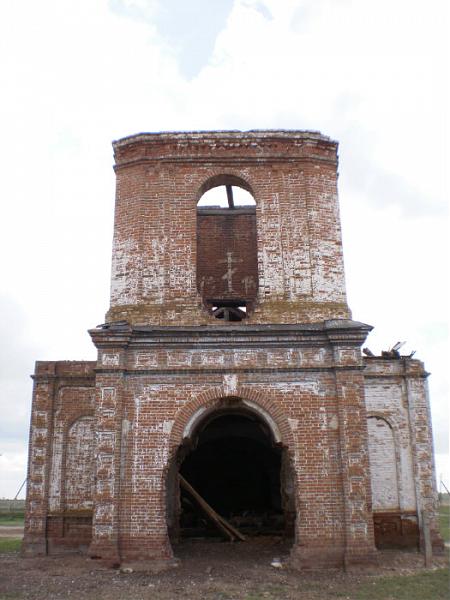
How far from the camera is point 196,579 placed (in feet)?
30.6

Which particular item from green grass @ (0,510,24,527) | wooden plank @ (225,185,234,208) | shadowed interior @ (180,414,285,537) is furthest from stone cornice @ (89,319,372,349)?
green grass @ (0,510,24,527)

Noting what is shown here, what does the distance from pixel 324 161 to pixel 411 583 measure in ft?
26.3

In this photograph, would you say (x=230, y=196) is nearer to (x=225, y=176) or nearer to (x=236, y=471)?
(x=225, y=176)

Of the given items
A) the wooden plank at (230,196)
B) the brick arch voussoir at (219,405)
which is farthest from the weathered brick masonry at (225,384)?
the wooden plank at (230,196)

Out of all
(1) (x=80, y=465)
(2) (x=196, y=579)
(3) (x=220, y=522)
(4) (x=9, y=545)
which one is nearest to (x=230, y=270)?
(1) (x=80, y=465)

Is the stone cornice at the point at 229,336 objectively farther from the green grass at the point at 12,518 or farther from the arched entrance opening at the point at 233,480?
the green grass at the point at 12,518

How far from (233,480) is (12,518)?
13032 mm

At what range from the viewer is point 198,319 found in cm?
1126

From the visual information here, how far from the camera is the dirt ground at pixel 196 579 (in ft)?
27.8

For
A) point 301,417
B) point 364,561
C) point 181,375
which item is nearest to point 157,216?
point 181,375

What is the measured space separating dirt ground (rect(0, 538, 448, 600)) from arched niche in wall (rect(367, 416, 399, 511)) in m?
1.41

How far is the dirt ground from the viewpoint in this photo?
334 inches

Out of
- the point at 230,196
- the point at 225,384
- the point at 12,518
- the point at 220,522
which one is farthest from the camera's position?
the point at 12,518

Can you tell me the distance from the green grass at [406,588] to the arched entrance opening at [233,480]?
441 centimetres
